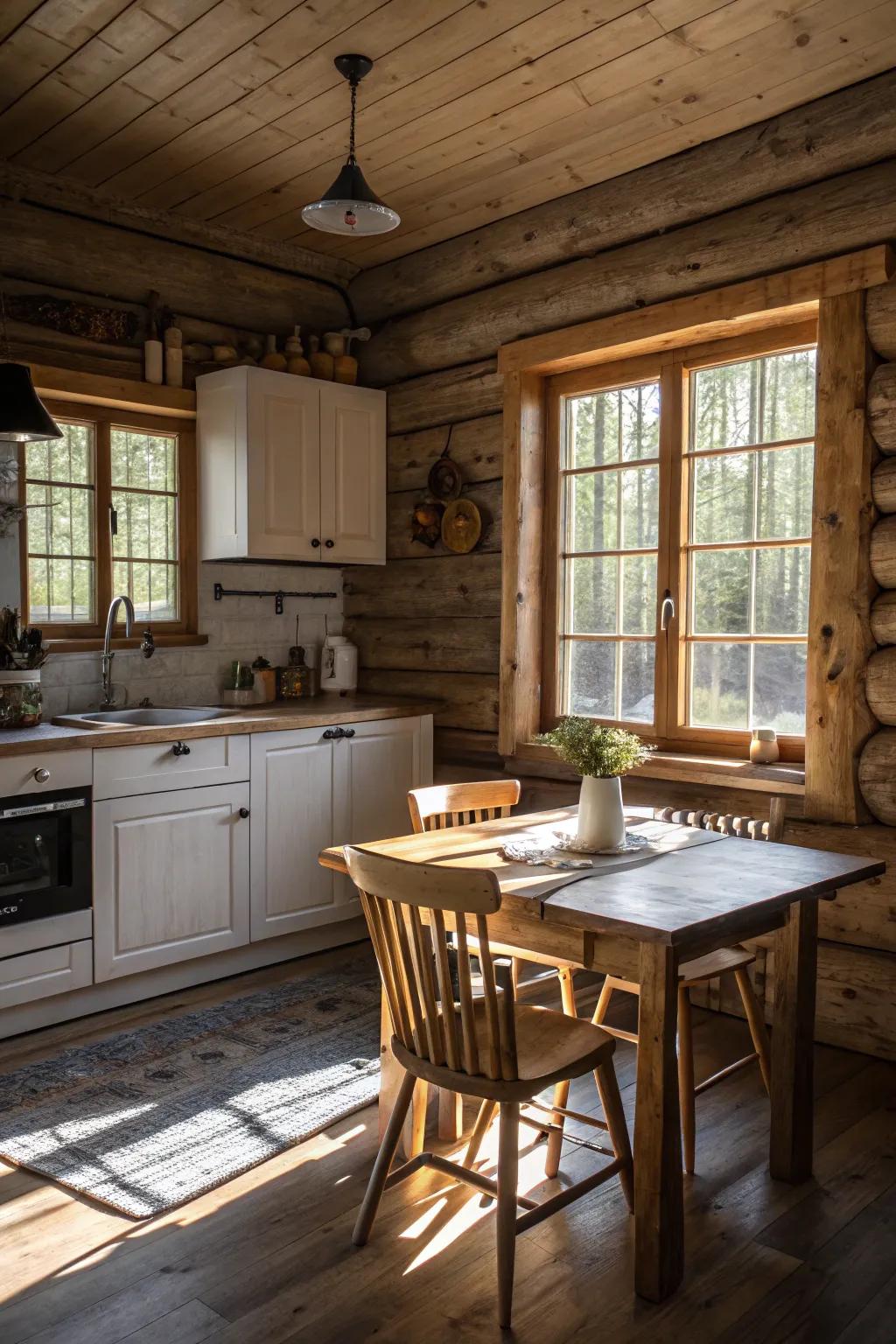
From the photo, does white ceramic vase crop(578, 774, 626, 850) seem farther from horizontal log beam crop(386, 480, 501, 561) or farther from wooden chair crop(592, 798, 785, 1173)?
horizontal log beam crop(386, 480, 501, 561)

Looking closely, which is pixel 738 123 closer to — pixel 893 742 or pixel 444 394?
pixel 444 394

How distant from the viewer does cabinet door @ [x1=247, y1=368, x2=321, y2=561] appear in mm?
4402

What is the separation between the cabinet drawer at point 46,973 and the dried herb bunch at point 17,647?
0.95 meters

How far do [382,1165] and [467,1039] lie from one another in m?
0.43

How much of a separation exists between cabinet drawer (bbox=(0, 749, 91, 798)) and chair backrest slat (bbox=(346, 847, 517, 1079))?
1.57 meters

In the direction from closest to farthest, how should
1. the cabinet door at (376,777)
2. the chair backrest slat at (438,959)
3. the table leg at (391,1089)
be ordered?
the chair backrest slat at (438,959) → the table leg at (391,1089) → the cabinet door at (376,777)

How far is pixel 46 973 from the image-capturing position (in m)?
3.44

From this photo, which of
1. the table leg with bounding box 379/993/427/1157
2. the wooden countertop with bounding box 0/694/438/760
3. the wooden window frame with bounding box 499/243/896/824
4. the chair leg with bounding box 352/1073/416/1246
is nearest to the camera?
the chair leg with bounding box 352/1073/416/1246

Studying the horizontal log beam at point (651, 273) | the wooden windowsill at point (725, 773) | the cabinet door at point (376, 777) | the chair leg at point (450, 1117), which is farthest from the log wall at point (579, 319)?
the chair leg at point (450, 1117)

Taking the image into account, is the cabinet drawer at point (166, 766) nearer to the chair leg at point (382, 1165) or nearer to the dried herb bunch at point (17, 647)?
the dried herb bunch at point (17, 647)

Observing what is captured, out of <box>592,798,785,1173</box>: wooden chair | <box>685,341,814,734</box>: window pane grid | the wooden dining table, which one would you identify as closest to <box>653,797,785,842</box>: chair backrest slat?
<box>592,798,785,1173</box>: wooden chair

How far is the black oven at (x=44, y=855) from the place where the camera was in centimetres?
334

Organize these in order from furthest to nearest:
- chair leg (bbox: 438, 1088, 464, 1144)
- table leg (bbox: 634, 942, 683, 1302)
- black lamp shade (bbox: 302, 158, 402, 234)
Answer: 1. black lamp shade (bbox: 302, 158, 402, 234)
2. chair leg (bbox: 438, 1088, 464, 1144)
3. table leg (bbox: 634, 942, 683, 1302)

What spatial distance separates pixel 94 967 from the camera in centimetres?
357
